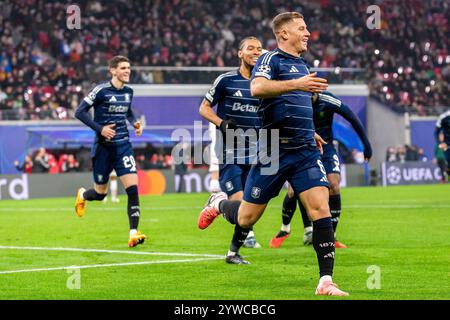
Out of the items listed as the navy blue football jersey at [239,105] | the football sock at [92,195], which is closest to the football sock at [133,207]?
the football sock at [92,195]

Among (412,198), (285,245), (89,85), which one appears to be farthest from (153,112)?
(285,245)

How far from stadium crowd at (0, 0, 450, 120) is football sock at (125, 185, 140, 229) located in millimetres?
23763

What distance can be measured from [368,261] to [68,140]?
26.7m

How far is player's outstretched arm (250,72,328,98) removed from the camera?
26.8 feet

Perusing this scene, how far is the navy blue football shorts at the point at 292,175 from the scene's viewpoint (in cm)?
881

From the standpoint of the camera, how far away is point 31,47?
135ft

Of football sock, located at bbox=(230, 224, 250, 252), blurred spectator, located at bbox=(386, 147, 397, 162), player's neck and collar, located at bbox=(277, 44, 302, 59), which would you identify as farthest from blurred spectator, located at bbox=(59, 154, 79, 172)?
player's neck and collar, located at bbox=(277, 44, 302, 59)

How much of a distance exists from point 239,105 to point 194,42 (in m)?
32.3

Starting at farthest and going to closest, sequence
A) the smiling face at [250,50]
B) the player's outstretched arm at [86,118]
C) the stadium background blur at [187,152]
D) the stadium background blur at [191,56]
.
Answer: the stadium background blur at [191,56], the player's outstretched arm at [86,118], the smiling face at [250,50], the stadium background blur at [187,152]

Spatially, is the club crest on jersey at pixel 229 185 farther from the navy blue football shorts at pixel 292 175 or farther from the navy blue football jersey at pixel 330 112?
the navy blue football shorts at pixel 292 175

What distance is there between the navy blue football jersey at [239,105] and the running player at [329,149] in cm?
99

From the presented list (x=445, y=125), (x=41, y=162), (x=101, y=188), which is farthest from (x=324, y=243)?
(x=41, y=162)

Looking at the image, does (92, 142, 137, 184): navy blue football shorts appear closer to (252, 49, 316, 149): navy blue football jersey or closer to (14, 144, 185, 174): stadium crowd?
(252, 49, 316, 149): navy blue football jersey

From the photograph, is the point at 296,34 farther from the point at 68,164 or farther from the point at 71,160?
the point at 68,164
